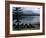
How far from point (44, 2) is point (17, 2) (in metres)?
0.39

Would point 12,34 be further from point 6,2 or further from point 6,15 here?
point 6,2

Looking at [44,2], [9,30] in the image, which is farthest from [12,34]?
[44,2]

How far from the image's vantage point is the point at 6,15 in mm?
1165

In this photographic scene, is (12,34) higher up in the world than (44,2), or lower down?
lower down

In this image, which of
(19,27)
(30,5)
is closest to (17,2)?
(30,5)

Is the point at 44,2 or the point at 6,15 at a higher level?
the point at 44,2

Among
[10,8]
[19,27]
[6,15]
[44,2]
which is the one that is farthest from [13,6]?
[44,2]

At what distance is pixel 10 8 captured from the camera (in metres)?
1.17

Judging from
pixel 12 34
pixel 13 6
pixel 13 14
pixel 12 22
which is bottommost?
pixel 12 34

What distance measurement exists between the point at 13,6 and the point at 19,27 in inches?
11.6

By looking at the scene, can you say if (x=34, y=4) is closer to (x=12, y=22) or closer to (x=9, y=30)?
(x=12, y=22)

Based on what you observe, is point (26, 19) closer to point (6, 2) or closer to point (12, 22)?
point (12, 22)

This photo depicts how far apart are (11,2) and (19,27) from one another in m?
0.35

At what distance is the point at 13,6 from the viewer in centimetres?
118
